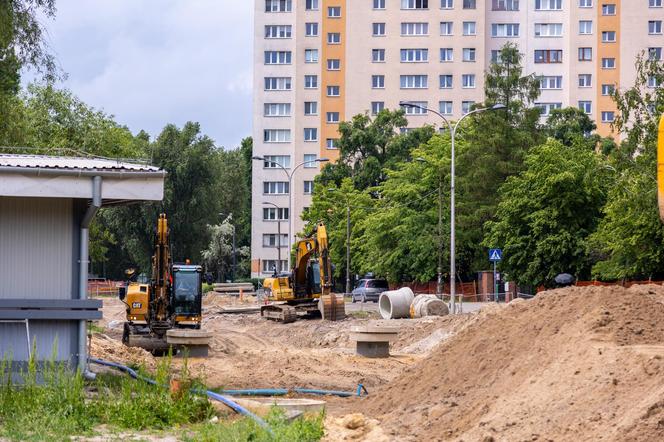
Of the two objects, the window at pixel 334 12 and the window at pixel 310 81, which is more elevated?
the window at pixel 334 12

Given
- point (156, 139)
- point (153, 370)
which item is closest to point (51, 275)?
point (153, 370)

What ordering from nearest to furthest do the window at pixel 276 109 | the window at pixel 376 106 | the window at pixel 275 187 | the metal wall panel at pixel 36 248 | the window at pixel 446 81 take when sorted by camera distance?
the metal wall panel at pixel 36 248
the window at pixel 446 81
the window at pixel 376 106
the window at pixel 275 187
the window at pixel 276 109

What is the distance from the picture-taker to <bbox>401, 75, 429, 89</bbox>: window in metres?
109

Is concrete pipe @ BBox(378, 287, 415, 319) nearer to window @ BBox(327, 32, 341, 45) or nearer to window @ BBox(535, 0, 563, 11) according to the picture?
window @ BBox(327, 32, 341, 45)

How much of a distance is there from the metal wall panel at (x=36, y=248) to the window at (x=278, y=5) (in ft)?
302

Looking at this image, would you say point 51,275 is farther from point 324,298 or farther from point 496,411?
point 324,298

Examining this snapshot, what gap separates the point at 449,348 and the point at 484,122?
52.2 metres

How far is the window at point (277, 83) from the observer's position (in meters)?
110

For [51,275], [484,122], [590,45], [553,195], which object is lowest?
[51,275]

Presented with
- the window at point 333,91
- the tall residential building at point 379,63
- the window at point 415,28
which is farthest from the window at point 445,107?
the window at point 333,91

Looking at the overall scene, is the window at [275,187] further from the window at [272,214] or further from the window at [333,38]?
the window at [333,38]

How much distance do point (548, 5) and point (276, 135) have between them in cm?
2905

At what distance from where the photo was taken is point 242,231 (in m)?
130

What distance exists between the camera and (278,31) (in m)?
109
